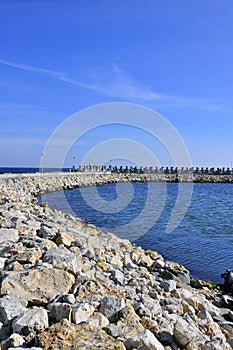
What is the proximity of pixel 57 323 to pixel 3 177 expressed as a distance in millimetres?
29681

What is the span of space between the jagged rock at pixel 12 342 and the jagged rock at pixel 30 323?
0.22 feet

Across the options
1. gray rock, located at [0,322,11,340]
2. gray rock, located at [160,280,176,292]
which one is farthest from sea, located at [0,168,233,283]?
gray rock, located at [0,322,11,340]

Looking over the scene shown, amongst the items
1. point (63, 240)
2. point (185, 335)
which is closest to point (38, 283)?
point (185, 335)

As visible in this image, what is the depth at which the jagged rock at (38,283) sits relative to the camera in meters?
3.98

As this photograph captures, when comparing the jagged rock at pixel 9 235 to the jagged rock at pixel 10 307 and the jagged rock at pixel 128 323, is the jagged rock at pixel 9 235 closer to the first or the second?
the jagged rock at pixel 10 307

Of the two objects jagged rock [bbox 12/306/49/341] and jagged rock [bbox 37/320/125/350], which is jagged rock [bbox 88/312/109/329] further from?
jagged rock [bbox 12/306/49/341]

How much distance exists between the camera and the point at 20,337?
3.20m

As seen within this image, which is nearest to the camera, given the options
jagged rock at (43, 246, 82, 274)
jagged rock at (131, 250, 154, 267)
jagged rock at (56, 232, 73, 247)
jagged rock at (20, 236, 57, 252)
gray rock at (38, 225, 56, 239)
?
jagged rock at (43, 246, 82, 274)

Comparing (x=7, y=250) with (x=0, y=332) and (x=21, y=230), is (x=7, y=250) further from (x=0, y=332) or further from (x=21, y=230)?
(x=0, y=332)

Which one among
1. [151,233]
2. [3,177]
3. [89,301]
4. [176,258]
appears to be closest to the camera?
[89,301]

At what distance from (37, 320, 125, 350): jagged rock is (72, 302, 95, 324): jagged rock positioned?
0.54 ft

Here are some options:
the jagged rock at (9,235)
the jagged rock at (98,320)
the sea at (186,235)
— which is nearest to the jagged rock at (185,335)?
the jagged rock at (98,320)

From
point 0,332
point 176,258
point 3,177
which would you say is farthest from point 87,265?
point 3,177

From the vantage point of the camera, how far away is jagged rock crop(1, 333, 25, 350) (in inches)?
123
